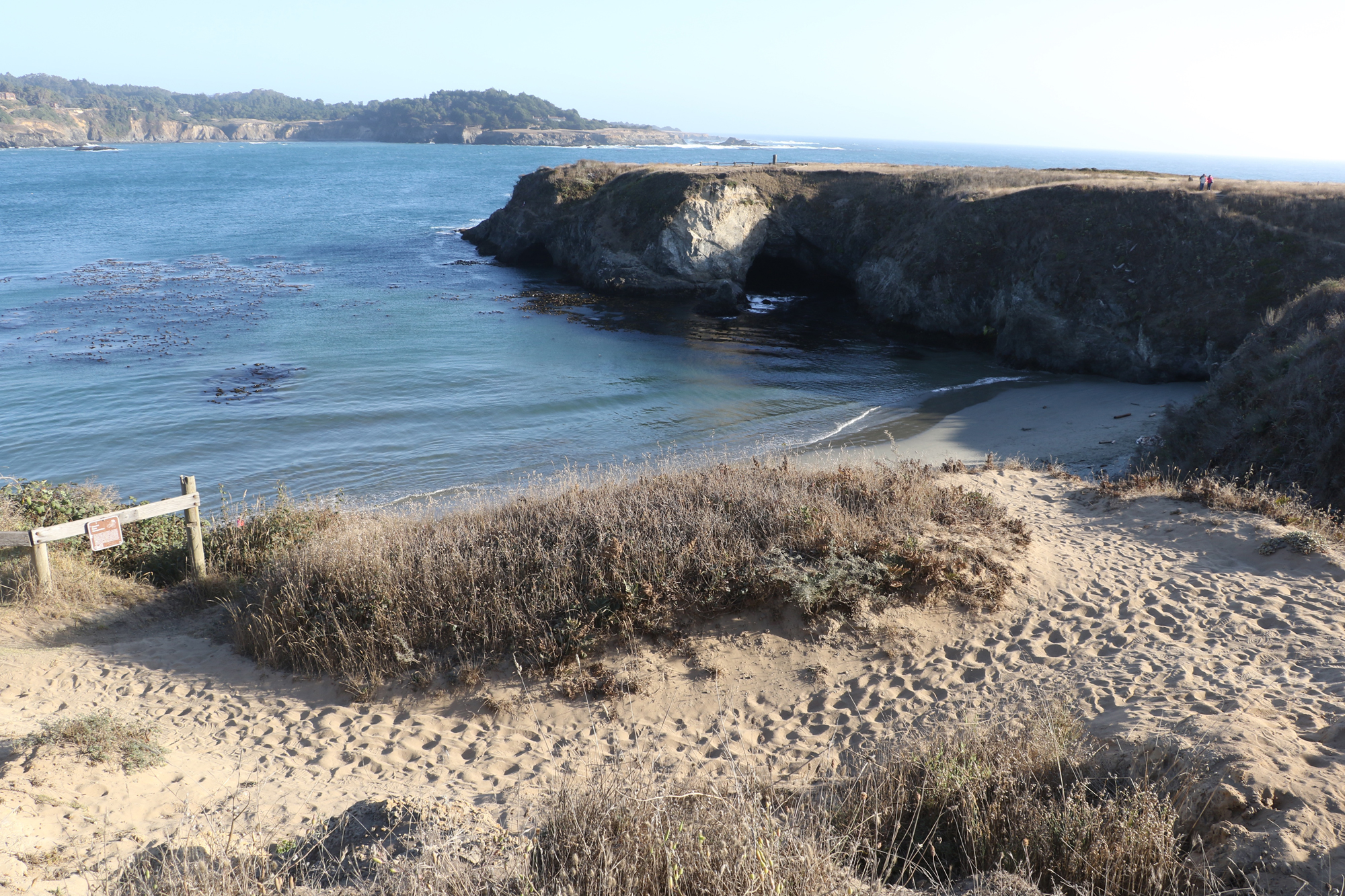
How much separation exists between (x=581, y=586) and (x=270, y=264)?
41.6m

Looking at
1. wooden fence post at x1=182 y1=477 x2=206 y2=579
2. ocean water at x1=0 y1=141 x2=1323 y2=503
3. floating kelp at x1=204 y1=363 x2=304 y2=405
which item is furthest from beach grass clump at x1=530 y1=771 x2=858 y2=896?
floating kelp at x1=204 y1=363 x2=304 y2=405

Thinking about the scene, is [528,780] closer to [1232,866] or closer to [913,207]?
[1232,866]

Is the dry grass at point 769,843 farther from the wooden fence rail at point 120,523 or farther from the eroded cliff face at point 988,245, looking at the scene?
the eroded cliff face at point 988,245

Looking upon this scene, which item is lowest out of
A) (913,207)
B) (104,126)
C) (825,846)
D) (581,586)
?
(581,586)

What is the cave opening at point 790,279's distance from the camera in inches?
1517

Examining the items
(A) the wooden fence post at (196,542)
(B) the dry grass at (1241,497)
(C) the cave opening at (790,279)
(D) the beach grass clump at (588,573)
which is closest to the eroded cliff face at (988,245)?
(C) the cave opening at (790,279)

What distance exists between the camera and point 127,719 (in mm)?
6531

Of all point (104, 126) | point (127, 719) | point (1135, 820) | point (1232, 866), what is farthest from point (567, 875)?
point (104, 126)

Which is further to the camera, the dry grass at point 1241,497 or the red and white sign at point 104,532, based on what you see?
the dry grass at point 1241,497

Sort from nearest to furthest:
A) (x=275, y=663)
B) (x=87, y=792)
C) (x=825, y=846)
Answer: (x=825, y=846) → (x=87, y=792) → (x=275, y=663)

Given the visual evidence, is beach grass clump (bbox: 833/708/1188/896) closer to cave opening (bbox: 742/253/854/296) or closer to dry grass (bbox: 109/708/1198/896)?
dry grass (bbox: 109/708/1198/896)

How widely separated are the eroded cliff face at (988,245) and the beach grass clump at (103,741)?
83.1 ft

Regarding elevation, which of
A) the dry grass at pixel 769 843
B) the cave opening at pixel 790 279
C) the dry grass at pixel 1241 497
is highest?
the cave opening at pixel 790 279

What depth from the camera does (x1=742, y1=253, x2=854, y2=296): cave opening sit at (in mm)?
38531
